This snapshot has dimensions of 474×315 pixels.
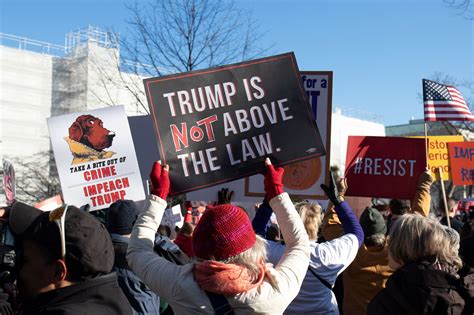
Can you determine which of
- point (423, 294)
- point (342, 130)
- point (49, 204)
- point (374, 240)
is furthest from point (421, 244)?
point (342, 130)

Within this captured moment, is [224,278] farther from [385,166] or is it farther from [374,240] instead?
[385,166]

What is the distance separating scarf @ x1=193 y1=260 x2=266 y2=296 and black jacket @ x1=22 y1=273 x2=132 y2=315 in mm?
378

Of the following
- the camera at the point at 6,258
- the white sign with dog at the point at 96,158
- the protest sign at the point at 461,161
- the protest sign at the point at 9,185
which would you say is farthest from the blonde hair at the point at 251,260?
the protest sign at the point at 461,161

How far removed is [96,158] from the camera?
6516 mm

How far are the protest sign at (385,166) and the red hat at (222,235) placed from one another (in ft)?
17.1

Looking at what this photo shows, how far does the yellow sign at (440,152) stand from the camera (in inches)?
462

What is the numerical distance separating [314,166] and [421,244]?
2402 mm

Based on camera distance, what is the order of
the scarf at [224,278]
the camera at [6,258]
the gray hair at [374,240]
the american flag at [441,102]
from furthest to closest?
1. the american flag at [441,102]
2. the gray hair at [374,240]
3. the camera at [6,258]
4. the scarf at [224,278]

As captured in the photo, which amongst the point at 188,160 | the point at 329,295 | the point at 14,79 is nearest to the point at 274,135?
the point at 188,160

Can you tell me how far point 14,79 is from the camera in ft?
171

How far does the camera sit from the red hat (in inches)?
109

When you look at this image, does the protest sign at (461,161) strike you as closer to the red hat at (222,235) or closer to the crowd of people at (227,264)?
the crowd of people at (227,264)

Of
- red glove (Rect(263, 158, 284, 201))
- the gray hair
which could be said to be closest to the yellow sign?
the gray hair

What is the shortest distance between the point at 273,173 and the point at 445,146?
9.17 meters
